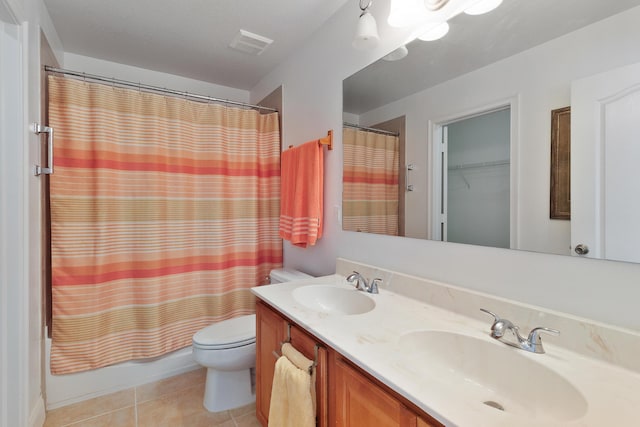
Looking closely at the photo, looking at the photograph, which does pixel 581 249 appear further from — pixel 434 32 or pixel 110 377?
pixel 110 377

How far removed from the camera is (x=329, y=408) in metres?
0.97

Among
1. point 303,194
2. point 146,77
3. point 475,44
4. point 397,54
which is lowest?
point 303,194

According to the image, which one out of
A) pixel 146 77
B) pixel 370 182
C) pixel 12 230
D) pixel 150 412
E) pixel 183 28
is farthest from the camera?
pixel 146 77

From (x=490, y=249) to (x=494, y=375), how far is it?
0.40 meters

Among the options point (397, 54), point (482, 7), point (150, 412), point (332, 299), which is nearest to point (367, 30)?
point (397, 54)

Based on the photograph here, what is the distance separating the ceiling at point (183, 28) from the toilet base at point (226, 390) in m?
2.10

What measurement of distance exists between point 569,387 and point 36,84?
2451 millimetres

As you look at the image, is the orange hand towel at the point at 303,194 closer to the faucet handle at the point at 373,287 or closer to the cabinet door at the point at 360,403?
the faucet handle at the point at 373,287

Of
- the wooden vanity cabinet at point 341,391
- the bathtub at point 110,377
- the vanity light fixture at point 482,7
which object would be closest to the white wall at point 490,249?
the vanity light fixture at point 482,7

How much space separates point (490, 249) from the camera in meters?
1.05

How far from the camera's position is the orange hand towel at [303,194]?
182 cm

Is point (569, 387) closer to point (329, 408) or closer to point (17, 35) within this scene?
point (329, 408)

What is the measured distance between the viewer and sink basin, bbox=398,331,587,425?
700 mm

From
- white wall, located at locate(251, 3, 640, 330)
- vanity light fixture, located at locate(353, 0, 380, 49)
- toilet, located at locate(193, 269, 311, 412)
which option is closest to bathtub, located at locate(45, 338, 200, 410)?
toilet, located at locate(193, 269, 311, 412)
